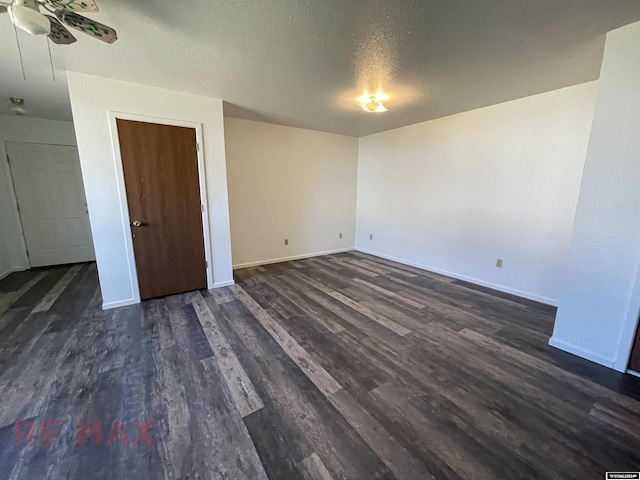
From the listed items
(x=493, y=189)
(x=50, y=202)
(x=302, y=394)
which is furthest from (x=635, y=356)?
(x=50, y=202)

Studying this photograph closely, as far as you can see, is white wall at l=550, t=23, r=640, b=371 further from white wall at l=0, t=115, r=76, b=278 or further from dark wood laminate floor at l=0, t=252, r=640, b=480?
white wall at l=0, t=115, r=76, b=278

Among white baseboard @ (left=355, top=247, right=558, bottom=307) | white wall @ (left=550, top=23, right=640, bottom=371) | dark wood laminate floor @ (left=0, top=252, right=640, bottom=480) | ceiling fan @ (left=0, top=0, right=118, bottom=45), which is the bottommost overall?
dark wood laminate floor @ (left=0, top=252, right=640, bottom=480)

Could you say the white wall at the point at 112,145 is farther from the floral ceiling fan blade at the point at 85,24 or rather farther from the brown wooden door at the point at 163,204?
the floral ceiling fan blade at the point at 85,24

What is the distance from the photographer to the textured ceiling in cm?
157

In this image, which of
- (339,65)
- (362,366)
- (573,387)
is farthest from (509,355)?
(339,65)

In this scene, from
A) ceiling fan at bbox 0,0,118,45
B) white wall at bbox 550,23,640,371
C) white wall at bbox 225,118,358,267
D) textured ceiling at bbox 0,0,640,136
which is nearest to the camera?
ceiling fan at bbox 0,0,118,45

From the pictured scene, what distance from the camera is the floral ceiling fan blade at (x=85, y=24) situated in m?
1.35

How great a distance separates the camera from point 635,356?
1.88 m

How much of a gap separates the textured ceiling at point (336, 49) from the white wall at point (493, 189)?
363mm

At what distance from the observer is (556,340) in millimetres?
2213

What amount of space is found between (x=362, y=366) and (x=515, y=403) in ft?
3.19

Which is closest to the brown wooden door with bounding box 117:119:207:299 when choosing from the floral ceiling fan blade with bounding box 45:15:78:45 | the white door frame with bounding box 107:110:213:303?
the white door frame with bounding box 107:110:213:303

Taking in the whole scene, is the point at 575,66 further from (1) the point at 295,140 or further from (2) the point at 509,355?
(1) the point at 295,140

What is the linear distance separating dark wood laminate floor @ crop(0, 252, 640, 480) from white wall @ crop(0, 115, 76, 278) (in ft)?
5.61
